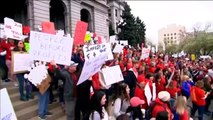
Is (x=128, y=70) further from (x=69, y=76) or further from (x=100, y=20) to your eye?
(x=100, y=20)

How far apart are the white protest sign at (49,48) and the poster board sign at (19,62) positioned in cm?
138

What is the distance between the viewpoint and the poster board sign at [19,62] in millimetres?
6645

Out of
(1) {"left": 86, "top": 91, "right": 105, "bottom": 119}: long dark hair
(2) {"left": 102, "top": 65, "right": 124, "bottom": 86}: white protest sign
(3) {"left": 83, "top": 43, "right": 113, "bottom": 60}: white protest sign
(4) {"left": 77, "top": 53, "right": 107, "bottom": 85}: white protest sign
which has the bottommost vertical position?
(1) {"left": 86, "top": 91, "right": 105, "bottom": 119}: long dark hair

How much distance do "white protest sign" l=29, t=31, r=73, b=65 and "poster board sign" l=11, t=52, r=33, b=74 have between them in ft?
4.54

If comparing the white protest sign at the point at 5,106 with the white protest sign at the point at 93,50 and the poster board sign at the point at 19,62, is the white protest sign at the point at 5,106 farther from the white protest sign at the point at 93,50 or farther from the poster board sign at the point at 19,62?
the poster board sign at the point at 19,62

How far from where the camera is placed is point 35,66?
692cm

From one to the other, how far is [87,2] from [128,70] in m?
25.7

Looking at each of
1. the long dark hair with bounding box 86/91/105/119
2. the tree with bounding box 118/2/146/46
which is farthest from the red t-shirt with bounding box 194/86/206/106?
the tree with bounding box 118/2/146/46

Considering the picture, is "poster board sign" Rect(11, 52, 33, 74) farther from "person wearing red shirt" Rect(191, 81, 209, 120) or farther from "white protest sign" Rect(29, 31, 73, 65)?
"person wearing red shirt" Rect(191, 81, 209, 120)

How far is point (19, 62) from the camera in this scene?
674 cm

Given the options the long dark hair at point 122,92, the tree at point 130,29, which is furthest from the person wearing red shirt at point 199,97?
the tree at point 130,29

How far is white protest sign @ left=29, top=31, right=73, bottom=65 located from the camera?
5.46m

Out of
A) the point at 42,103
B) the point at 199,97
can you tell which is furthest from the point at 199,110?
the point at 42,103

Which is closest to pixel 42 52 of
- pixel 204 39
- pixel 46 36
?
pixel 46 36
